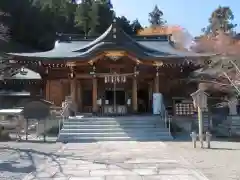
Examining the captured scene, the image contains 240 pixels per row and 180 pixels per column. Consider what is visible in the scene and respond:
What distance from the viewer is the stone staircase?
1556 cm

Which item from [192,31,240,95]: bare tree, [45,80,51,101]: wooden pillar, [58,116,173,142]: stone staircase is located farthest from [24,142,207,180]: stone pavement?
[45,80,51,101]: wooden pillar

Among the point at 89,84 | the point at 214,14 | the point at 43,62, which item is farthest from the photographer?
the point at 214,14

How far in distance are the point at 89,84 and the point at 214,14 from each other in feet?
134

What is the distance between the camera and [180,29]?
4591 cm

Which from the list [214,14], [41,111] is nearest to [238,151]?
[41,111]

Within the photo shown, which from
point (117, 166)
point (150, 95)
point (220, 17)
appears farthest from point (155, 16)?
point (117, 166)

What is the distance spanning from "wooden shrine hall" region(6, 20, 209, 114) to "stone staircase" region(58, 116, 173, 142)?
259 cm

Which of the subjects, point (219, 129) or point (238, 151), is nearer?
point (238, 151)

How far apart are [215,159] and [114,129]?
7.32 metres

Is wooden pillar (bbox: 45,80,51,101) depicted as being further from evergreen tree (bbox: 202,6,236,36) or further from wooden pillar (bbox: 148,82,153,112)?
evergreen tree (bbox: 202,6,236,36)

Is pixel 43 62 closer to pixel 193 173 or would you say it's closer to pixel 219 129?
pixel 219 129

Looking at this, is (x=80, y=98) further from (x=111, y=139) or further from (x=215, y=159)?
(x=215, y=159)

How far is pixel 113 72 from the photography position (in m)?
20.4

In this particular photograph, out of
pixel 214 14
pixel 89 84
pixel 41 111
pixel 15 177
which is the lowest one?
pixel 15 177
